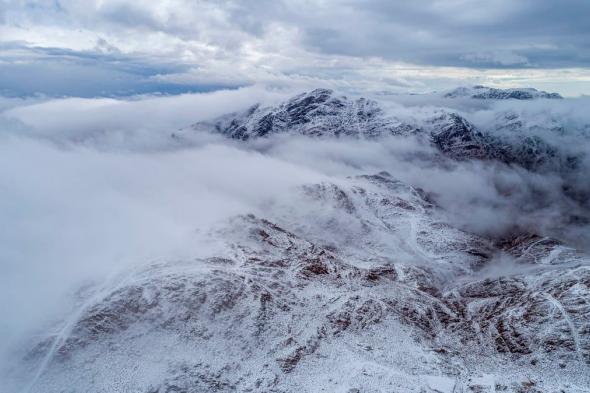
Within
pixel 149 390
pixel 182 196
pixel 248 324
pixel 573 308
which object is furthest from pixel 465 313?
pixel 182 196

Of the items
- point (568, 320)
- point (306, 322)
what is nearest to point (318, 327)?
point (306, 322)

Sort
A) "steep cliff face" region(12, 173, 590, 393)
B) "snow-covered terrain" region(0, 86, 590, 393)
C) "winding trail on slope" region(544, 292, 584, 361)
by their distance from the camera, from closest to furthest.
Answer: "snow-covered terrain" region(0, 86, 590, 393) → "steep cliff face" region(12, 173, 590, 393) → "winding trail on slope" region(544, 292, 584, 361)

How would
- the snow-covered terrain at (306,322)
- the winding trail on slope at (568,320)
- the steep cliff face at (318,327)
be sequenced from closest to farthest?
the snow-covered terrain at (306,322) < the steep cliff face at (318,327) < the winding trail on slope at (568,320)

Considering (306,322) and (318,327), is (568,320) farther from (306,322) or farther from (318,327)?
(306,322)

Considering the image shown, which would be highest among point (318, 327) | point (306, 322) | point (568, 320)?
point (568, 320)

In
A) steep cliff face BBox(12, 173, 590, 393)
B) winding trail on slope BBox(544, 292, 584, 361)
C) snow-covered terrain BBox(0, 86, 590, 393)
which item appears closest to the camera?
snow-covered terrain BBox(0, 86, 590, 393)

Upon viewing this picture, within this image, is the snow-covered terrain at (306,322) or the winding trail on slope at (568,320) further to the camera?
the winding trail on slope at (568,320)

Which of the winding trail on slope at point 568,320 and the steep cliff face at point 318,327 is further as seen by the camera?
the winding trail on slope at point 568,320

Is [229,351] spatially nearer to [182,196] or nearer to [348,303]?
[348,303]

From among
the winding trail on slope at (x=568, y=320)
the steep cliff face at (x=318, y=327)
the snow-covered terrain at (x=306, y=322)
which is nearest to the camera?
the snow-covered terrain at (x=306, y=322)

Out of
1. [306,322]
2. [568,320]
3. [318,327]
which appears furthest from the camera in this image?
[306,322]

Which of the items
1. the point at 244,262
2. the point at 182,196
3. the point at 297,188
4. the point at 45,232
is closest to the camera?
the point at 244,262
